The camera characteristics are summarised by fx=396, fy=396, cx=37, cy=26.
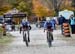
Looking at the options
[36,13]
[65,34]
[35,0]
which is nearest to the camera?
[65,34]

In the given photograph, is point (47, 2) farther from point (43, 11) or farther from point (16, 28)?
point (16, 28)

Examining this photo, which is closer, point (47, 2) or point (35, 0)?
point (47, 2)

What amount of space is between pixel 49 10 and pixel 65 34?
50.8m

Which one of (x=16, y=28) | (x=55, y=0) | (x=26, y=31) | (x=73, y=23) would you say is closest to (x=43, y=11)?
(x=55, y=0)

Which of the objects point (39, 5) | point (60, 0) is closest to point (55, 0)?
point (60, 0)

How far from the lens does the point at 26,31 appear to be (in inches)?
899

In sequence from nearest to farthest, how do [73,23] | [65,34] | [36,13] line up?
[65,34], [73,23], [36,13]

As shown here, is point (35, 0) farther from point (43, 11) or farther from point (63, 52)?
point (63, 52)

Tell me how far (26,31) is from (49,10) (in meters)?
59.2

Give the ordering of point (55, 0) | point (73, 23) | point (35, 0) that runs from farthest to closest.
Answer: point (35, 0)
point (55, 0)
point (73, 23)

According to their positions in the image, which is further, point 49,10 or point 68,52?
point 49,10

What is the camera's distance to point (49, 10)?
81875 millimetres

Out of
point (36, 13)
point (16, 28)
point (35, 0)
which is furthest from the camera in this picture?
point (35, 0)

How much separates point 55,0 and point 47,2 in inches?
188
